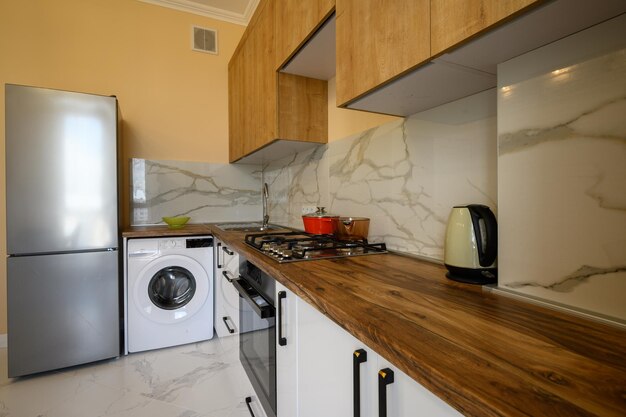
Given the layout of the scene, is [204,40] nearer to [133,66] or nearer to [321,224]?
[133,66]

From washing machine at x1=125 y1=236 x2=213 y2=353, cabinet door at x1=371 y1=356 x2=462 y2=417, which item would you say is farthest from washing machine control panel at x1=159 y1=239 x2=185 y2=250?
cabinet door at x1=371 y1=356 x2=462 y2=417

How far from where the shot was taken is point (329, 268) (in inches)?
43.4

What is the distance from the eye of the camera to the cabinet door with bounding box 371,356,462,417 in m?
0.48

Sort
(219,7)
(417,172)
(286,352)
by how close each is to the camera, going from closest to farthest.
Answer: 1. (286,352)
2. (417,172)
3. (219,7)

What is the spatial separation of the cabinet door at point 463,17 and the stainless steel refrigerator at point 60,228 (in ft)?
7.25

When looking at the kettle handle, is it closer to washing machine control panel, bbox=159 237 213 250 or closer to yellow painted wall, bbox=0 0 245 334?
washing machine control panel, bbox=159 237 213 250

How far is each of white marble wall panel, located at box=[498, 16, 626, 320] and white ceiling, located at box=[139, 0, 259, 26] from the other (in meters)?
2.91

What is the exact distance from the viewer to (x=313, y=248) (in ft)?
4.45

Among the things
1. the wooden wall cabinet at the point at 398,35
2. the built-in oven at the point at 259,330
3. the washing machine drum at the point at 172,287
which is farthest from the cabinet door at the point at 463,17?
the washing machine drum at the point at 172,287

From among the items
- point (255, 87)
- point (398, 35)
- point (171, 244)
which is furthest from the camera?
point (171, 244)

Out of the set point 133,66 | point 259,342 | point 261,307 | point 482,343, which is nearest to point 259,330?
point 259,342

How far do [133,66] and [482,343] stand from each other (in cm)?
342

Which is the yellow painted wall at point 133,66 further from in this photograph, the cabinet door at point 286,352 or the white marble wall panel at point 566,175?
the white marble wall panel at point 566,175

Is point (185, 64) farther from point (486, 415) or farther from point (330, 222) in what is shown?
point (486, 415)
